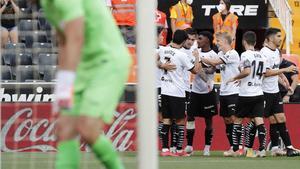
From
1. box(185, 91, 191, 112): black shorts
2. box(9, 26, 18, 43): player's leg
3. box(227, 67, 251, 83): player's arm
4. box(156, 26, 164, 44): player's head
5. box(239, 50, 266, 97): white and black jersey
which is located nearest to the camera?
box(9, 26, 18, 43): player's leg

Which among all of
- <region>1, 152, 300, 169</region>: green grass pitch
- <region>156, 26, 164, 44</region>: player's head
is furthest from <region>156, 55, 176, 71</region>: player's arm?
<region>1, 152, 300, 169</region>: green grass pitch

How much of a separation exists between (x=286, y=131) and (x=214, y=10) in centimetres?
565

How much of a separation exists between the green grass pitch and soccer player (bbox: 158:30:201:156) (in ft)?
1.75

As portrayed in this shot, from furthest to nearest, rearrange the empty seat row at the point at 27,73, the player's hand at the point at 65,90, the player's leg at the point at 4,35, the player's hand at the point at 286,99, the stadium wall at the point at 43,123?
1. the player's hand at the point at 286,99
2. the empty seat row at the point at 27,73
3. the stadium wall at the point at 43,123
4. the player's leg at the point at 4,35
5. the player's hand at the point at 65,90

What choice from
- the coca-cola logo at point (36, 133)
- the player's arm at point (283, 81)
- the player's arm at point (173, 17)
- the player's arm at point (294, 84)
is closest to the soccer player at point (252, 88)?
the player's arm at point (283, 81)

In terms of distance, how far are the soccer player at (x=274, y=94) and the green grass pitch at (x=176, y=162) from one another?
19.7 inches

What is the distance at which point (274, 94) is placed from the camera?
16.4 metres

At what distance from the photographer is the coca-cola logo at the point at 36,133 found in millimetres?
12797

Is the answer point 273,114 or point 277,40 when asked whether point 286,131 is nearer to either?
point 273,114

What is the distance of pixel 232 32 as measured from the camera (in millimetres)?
19594

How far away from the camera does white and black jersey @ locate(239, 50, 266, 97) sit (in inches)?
630

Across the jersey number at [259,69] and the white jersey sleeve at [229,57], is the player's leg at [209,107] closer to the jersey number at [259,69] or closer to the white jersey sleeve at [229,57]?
the white jersey sleeve at [229,57]

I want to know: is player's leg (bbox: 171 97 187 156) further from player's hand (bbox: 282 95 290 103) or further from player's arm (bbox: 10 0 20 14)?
player's arm (bbox: 10 0 20 14)

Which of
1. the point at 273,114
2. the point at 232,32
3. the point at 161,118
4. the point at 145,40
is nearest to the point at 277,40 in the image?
the point at 273,114
